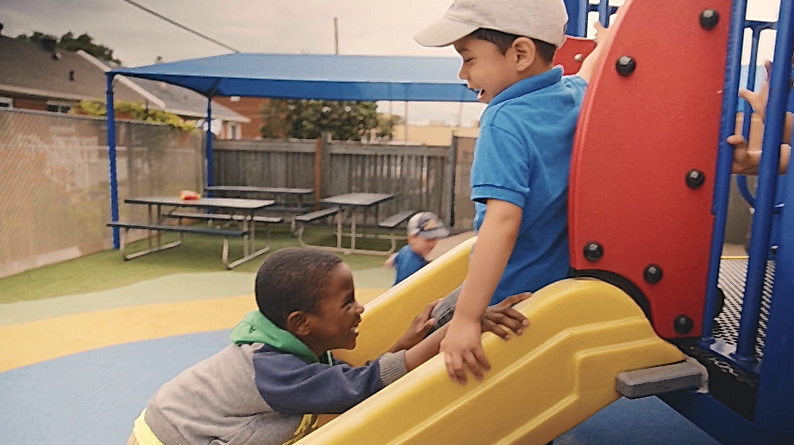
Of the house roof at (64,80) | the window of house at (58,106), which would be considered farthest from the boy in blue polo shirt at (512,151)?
the window of house at (58,106)

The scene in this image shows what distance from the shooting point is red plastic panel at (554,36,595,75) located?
6.57ft

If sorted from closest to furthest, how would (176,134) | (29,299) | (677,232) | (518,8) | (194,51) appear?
(518,8) → (677,232) → (29,299) → (176,134) → (194,51)

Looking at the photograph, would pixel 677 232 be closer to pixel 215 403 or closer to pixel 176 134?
pixel 215 403

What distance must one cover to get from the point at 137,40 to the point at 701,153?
83.9 ft

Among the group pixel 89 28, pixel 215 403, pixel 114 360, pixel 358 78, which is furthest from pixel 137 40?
pixel 215 403

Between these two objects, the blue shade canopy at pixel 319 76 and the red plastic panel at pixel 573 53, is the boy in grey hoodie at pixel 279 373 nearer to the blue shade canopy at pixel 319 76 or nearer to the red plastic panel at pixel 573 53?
the red plastic panel at pixel 573 53

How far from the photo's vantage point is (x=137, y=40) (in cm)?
2317

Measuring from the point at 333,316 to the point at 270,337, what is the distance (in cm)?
15

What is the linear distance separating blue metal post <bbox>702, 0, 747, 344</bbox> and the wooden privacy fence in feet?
24.1

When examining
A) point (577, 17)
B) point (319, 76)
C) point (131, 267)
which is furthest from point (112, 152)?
point (577, 17)

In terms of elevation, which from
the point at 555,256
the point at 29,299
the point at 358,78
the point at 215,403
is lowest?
the point at 29,299

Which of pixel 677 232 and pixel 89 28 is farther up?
pixel 89 28

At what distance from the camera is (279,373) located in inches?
48.6

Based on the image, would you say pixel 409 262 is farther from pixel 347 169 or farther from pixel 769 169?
pixel 347 169
